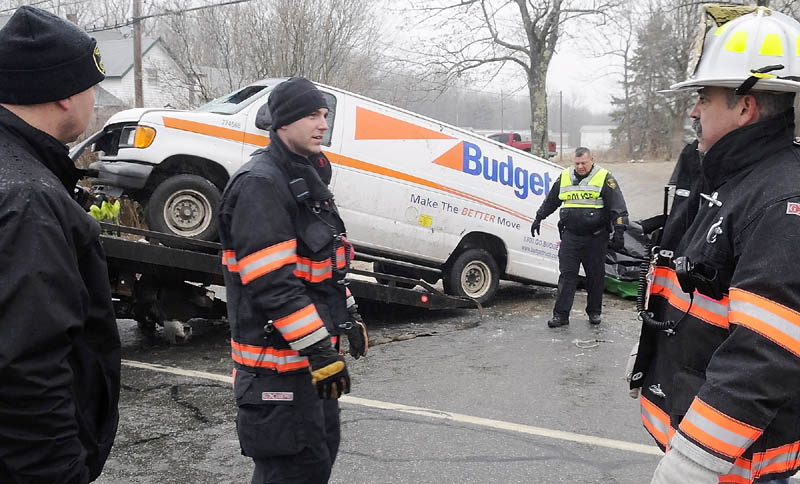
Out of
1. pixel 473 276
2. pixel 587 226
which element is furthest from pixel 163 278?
pixel 587 226

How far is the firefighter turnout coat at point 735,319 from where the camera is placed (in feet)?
5.88

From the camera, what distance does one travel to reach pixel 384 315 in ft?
28.9

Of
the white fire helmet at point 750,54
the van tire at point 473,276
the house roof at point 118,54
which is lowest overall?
the van tire at point 473,276

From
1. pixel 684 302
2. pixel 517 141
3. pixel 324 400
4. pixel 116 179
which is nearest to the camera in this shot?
pixel 684 302

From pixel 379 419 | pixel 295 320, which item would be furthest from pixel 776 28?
pixel 379 419

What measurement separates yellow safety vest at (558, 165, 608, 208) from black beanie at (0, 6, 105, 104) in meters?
6.87

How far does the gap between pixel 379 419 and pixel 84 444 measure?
3.30 metres

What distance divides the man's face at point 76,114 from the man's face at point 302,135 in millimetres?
1098

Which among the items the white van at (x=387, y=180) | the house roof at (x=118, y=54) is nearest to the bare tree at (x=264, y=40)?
the white van at (x=387, y=180)

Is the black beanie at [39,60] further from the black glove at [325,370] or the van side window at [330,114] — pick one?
the van side window at [330,114]

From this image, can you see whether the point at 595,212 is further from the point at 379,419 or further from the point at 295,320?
the point at 295,320

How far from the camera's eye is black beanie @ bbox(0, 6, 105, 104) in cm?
191

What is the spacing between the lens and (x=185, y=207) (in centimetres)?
719

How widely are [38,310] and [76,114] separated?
0.60 metres
